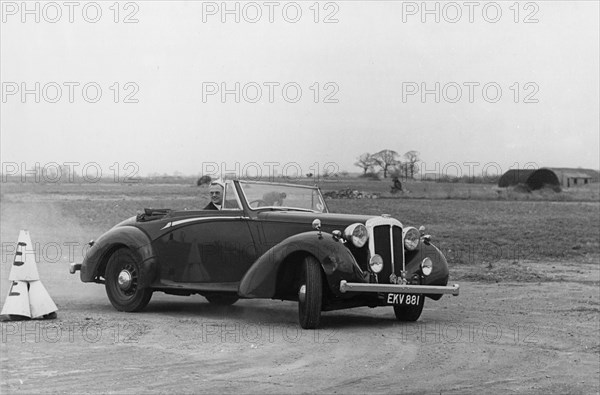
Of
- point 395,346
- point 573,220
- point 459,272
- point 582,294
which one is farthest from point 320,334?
point 573,220

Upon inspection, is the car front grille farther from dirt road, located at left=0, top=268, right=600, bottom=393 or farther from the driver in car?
the driver in car

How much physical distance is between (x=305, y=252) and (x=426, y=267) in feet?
5.36

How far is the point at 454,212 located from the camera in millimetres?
28344

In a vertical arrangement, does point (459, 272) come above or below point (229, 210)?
below

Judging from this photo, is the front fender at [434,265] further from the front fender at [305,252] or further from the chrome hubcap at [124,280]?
the chrome hubcap at [124,280]

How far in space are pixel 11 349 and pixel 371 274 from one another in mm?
4232

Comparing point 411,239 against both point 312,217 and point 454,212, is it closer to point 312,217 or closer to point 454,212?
point 312,217

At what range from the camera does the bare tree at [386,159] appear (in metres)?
21.7

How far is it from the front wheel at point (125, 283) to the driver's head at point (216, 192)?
4.30ft

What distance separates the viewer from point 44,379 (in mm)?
6988

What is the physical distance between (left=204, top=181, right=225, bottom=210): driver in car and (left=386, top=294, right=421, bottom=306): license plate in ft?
9.56

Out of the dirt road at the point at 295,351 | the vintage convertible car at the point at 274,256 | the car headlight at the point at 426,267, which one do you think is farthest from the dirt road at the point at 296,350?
the car headlight at the point at 426,267

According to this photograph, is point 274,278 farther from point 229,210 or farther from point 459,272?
point 459,272

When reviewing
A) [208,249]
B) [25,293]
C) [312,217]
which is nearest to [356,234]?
[312,217]
